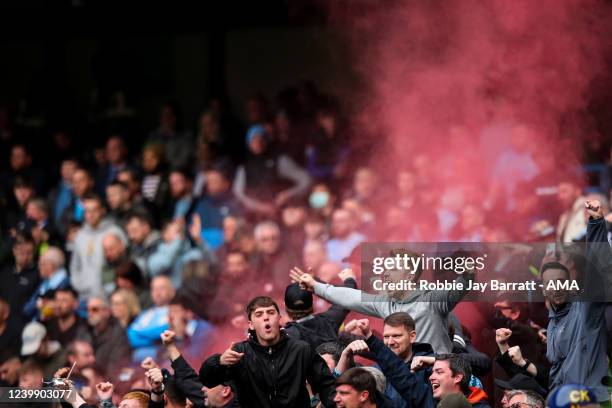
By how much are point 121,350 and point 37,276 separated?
2109 millimetres

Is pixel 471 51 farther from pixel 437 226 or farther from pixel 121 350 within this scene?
pixel 121 350

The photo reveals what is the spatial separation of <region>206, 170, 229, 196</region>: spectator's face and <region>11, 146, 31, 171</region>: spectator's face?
9.10 ft

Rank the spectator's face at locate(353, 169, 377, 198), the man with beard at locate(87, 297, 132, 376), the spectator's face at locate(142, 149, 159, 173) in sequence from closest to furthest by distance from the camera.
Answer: the man with beard at locate(87, 297, 132, 376) → the spectator's face at locate(353, 169, 377, 198) → the spectator's face at locate(142, 149, 159, 173)

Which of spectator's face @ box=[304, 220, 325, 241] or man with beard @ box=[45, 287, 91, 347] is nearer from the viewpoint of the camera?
man with beard @ box=[45, 287, 91, 347]

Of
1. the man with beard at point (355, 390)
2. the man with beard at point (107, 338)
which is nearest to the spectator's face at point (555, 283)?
the man with beard at point (355, 390)

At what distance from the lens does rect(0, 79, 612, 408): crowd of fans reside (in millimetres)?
9312

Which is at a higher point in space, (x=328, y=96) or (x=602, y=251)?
(x=328, y=96)

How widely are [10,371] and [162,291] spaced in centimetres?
164

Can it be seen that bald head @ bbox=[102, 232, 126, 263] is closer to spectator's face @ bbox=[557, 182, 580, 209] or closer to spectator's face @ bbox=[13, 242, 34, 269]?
spectator's face @ bbox=[13, 242, 34, 269]

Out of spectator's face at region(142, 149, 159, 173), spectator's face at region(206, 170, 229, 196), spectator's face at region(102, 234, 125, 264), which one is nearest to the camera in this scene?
spectator's face at region(102, 234, 125, 264)

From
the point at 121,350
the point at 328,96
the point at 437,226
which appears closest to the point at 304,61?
the point at 328,96

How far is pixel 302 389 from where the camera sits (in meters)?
9.24

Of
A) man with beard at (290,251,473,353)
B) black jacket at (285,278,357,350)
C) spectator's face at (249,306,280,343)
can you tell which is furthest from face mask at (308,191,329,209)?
spectator's face at (249,306,280,343)

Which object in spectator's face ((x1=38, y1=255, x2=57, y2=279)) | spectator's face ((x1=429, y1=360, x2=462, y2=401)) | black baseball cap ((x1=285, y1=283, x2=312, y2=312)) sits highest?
spectator's face ((x1=38, y1=255, x2=57, y2=279))
